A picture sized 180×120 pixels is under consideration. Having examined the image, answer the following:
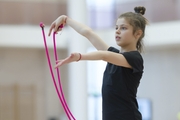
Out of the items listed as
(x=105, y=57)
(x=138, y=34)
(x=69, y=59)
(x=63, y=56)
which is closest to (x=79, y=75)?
(x=63, y=56)

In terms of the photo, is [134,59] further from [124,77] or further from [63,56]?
[63,56]

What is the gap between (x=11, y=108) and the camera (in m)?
7.61

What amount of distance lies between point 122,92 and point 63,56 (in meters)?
6.14

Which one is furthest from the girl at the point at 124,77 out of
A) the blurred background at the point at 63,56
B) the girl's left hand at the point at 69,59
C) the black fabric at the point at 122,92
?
the blurred background at the point at 63,56

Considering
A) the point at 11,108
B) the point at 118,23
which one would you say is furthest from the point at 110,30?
the point at 118,23

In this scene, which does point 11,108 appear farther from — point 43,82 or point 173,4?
point 173,4

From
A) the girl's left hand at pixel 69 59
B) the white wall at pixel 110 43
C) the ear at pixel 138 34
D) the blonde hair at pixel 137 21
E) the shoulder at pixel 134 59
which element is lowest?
the white wall at pixel 110 43

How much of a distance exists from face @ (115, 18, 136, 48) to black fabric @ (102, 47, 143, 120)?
2.3 inches

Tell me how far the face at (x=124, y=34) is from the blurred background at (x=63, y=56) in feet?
16.4

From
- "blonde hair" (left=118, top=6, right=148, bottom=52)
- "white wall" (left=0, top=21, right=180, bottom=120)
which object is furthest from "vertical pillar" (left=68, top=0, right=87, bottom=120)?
"blonde hair" (left=118, top=6, right=148, bottom=52)

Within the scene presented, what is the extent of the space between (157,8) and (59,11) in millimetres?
1750

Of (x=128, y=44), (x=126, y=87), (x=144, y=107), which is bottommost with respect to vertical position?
(x=144, y=107)

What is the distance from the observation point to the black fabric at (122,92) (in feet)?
5.20

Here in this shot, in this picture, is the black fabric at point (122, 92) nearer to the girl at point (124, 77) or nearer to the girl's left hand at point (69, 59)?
the girl at point (124, 77)
